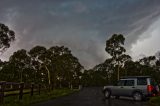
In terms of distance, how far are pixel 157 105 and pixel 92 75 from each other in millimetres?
135668

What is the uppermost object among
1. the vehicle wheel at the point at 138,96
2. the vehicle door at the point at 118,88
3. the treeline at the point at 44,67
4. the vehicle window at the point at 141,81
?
the treeline at the point at 44,67

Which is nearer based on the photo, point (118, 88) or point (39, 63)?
point (118, 88)

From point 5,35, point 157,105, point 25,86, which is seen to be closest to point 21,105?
point 25,86

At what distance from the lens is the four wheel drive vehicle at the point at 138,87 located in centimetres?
2580

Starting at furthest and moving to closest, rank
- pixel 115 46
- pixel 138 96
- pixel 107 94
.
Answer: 1. pixel 115 46
2. pixel 107 94
3. pixel 138 96

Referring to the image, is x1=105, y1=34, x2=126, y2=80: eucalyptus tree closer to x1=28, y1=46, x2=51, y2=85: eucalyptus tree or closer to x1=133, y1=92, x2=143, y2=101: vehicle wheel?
x1=28, y1=46, x2=51, y2=85: eucalyptus tree

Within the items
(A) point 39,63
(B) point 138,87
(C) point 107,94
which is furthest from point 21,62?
(B) point 138,87

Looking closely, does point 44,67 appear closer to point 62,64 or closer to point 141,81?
point 62,64

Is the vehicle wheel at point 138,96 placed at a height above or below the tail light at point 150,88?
below

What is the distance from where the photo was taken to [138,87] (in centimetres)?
2631

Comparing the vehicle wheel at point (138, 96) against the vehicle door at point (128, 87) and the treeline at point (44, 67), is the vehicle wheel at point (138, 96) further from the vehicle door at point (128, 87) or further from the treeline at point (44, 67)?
the treeline at point (44, 67)

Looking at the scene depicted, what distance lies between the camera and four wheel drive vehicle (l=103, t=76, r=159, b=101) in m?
25.8

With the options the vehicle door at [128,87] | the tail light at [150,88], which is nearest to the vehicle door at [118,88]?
the vehicle door at [128,87]

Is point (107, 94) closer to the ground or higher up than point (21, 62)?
closer to the ground
